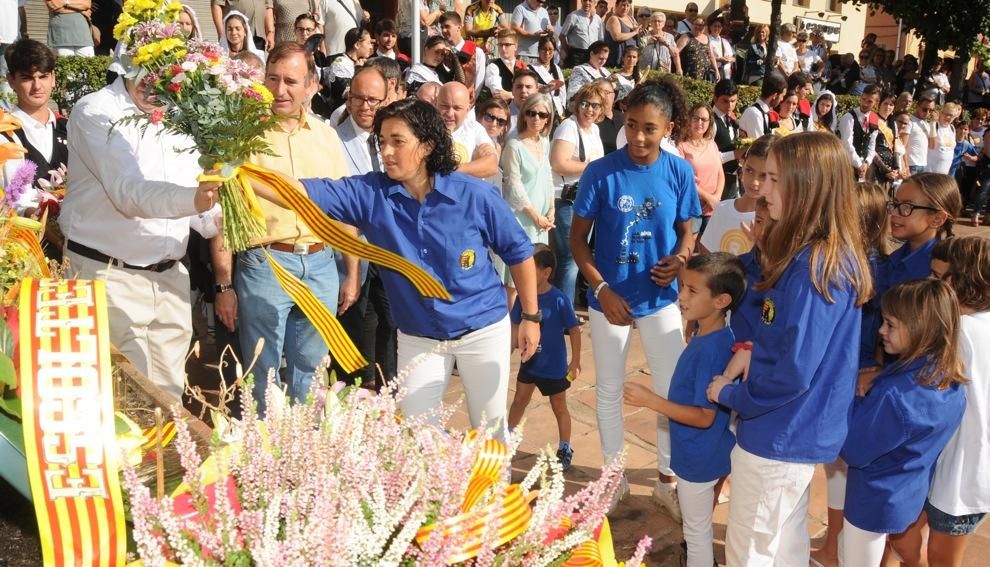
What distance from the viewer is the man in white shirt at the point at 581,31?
12.0 meters

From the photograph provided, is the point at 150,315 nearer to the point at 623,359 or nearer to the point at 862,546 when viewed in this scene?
the point at 623,359

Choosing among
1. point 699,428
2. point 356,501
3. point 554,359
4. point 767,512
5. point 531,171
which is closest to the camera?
point 356,501

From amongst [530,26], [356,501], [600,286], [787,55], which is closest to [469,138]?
[600,286]

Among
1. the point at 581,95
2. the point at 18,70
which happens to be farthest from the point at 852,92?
the point at 18,70

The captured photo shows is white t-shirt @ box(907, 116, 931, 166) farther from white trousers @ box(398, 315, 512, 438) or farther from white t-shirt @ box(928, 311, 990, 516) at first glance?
white trousers @ box(398, 315, 512, 438)

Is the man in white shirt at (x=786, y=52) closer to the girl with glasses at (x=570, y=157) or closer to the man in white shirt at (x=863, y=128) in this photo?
the man in white shirt at (x=863, y=128)

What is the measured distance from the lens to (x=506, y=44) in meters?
8.58

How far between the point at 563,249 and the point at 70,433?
5223 millimetres

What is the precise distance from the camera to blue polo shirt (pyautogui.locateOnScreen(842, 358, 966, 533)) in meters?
2.95

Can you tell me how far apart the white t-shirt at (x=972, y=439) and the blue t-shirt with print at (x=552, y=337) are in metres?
1.86

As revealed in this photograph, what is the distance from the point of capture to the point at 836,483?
3.59 m

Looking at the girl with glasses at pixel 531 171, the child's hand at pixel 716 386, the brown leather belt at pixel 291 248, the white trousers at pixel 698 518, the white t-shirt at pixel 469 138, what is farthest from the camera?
the girl with glasses at pixel 531 171

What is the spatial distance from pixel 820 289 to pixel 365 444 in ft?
5.33

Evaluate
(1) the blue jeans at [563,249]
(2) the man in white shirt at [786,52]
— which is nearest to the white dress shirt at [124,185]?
(1) the blue jeans at [563,249]
